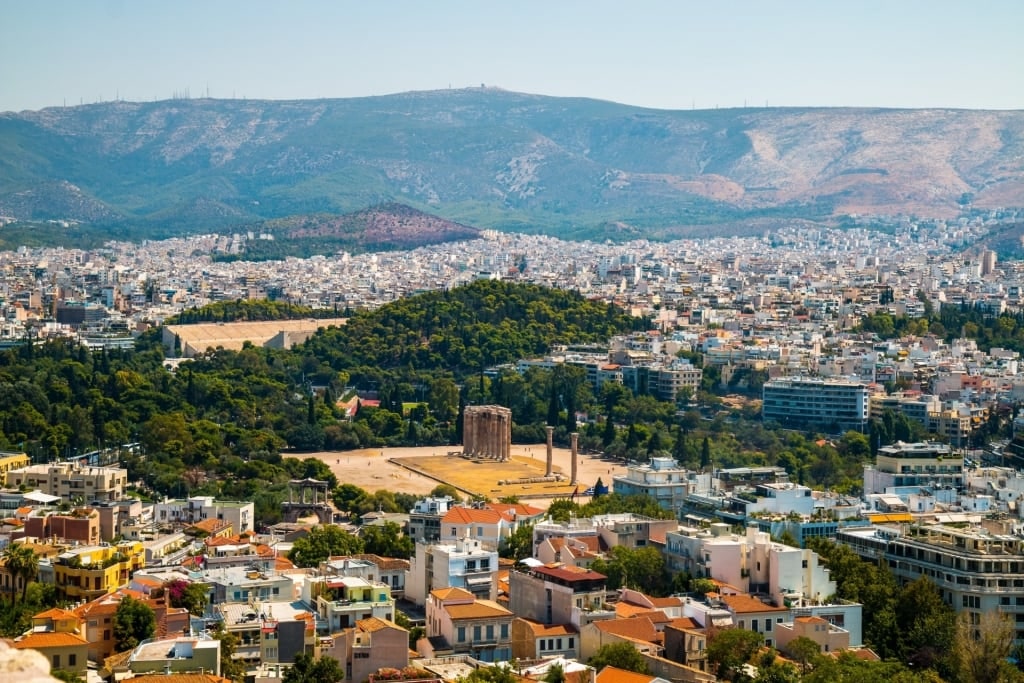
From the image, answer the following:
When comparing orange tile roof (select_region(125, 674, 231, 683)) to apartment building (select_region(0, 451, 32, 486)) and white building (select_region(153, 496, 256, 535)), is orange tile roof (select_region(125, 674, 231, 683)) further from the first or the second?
apartment building (select_region(0, 451, 32, 486))

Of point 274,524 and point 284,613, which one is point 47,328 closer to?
point 274,524

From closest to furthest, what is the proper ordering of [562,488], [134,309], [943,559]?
1. [943,559]
2. [562,488]
3. [134,309]

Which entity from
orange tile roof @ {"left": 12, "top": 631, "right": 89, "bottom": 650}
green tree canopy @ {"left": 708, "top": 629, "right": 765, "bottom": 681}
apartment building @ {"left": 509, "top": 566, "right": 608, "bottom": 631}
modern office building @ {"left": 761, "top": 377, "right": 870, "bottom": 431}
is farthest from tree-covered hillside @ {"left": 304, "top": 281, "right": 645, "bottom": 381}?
orange tile roof @ {"left": 12, "top": 631, "right": 89, "bottom": 650}

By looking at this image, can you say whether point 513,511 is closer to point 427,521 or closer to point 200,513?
point 427,521

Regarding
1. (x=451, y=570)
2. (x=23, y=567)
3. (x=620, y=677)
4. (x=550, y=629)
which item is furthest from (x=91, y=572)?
(x=620, y=677)

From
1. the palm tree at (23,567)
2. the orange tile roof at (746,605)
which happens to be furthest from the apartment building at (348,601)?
the orange tile roof at (746,605)

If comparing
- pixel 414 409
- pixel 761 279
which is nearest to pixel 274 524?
pixel 414 409
